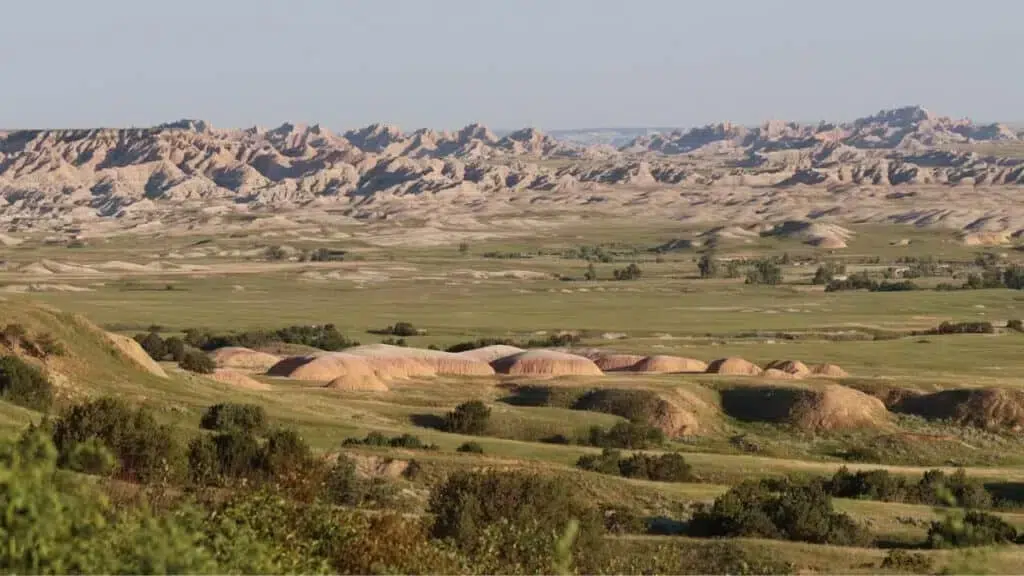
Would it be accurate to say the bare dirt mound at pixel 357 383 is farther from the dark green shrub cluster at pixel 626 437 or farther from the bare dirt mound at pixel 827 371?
the bare dirt mound at pixel 827 371

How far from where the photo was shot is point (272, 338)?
86.3 meters

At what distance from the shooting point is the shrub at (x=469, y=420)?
49050 mm

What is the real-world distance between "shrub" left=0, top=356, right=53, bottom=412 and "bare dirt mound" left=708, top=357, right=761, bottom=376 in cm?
3638

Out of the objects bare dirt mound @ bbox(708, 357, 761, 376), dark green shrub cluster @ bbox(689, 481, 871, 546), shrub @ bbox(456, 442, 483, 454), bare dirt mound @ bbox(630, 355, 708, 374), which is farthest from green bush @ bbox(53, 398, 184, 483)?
bare dirt mound @ bbox(708, 357, 761, 376)

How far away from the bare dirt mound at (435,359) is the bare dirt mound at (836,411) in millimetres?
17022

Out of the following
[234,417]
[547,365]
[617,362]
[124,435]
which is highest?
[124,435]

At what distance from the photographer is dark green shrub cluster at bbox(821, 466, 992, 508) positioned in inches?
1487

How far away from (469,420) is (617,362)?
24.7 m

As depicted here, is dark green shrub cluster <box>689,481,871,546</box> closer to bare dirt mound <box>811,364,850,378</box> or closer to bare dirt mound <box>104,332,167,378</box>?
bare dirt mound <box>104,332,167,378</box>

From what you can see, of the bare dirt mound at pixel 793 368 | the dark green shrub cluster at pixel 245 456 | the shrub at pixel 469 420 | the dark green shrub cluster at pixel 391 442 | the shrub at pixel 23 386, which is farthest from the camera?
the bare dirt mound at pixel 793 368

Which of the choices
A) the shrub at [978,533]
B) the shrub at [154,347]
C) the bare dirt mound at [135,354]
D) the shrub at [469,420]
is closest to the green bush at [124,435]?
the shrub at [978,533]

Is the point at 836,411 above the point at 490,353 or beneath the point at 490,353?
beneath

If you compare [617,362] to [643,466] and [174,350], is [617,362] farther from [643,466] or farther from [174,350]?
[643,466]

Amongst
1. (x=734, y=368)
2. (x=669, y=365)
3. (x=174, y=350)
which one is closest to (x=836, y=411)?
(x=734, y=368)
